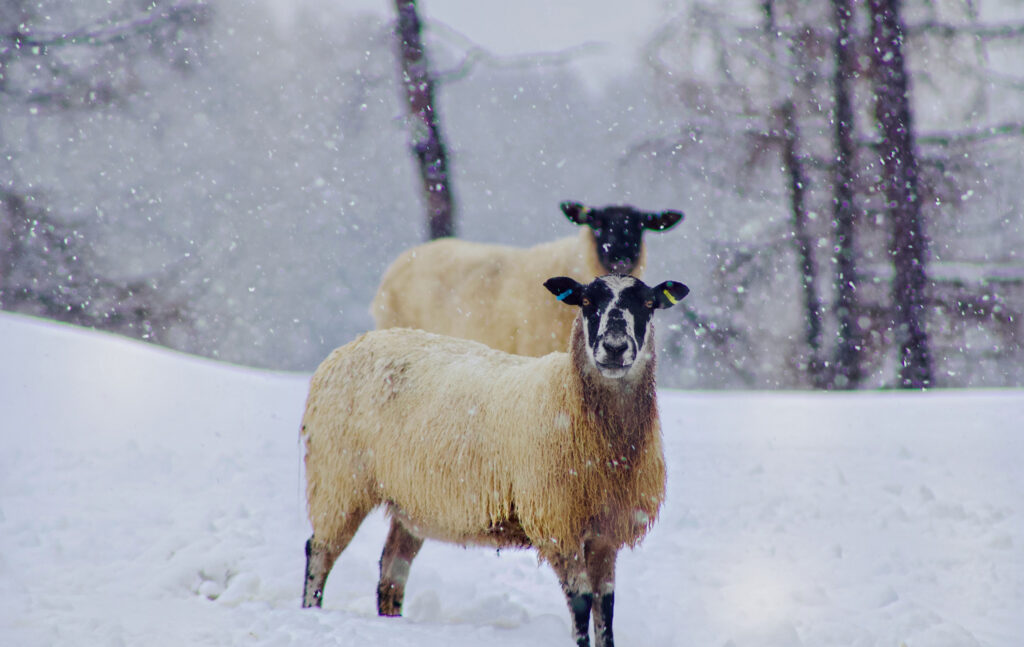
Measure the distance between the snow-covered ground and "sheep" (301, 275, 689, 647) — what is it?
400 millimetres

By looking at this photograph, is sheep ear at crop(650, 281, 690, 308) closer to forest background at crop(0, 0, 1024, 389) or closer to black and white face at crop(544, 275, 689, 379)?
black and white face at crop(544, 275, 689, 379)

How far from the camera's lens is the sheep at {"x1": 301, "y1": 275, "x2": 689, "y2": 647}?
3.65 meters

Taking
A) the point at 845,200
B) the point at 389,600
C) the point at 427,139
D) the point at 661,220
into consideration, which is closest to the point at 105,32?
the point at 427,139

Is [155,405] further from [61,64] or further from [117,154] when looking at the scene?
[117,154]

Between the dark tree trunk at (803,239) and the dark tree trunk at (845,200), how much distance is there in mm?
563

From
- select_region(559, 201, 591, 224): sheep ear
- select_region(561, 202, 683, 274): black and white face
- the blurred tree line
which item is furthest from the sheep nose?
the blurred tree line

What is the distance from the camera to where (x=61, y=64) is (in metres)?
12.0

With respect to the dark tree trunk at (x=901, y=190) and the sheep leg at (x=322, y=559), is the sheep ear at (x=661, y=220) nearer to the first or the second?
the sheep leg at (x=322, y=559)

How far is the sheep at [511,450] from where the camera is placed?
3654mm

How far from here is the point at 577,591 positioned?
11.9 feet

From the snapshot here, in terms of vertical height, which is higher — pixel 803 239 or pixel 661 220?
pixel 803 239

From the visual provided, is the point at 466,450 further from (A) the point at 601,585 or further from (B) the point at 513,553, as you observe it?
(B) the point at 513,553

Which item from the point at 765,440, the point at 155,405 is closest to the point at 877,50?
the point at 765,440

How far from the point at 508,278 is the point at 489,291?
0.25 m
